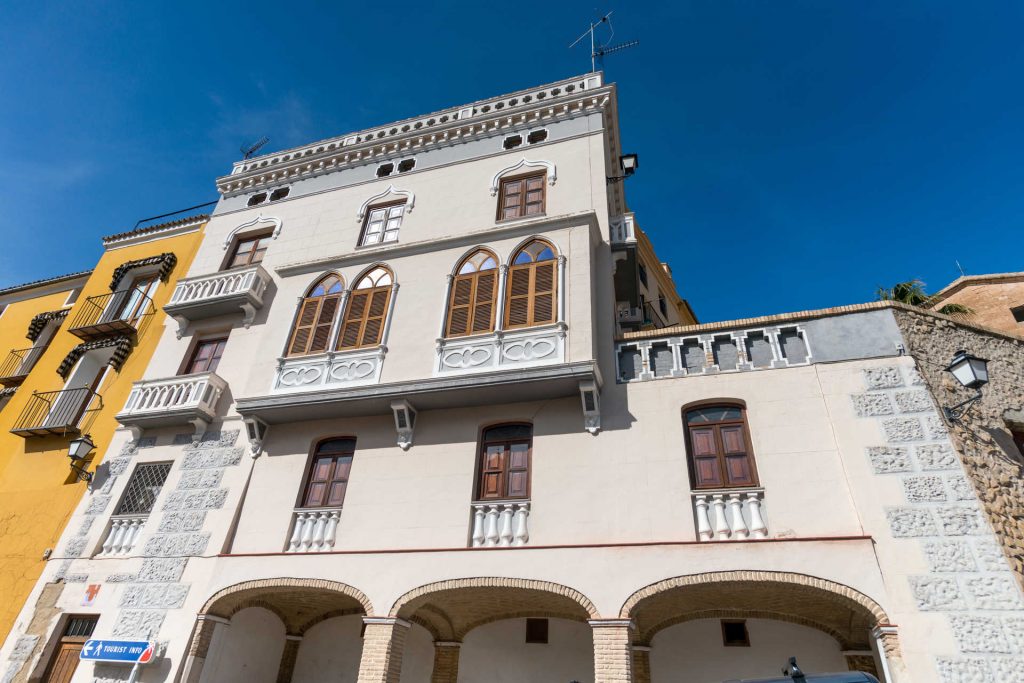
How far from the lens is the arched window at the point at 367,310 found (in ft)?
40.9

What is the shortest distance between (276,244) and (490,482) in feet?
32.3

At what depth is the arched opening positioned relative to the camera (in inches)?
339

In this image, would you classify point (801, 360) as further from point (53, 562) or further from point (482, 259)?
point (53, 562)

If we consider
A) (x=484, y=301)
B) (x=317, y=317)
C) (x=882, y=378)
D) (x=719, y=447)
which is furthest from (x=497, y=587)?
(x=317, y=317)

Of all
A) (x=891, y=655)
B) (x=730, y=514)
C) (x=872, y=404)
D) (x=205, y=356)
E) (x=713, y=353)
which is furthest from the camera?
(x=205, y=356)

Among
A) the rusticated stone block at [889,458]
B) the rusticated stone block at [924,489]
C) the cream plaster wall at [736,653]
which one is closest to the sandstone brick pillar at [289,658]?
the cream plaster wall at [736,653]

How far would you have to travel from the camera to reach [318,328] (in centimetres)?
1303

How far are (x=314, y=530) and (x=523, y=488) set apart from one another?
13.3 ft

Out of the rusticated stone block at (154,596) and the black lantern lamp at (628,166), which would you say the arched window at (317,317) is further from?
the black lantern lamp at (628,166)

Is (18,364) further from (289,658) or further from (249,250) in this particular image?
(289,658)

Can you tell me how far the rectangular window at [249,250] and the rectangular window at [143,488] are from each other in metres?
5.99

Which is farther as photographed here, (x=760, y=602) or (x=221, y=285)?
(x=221, y=285)

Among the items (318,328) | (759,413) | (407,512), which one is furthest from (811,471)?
(318,328)

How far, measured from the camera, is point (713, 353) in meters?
10.6
